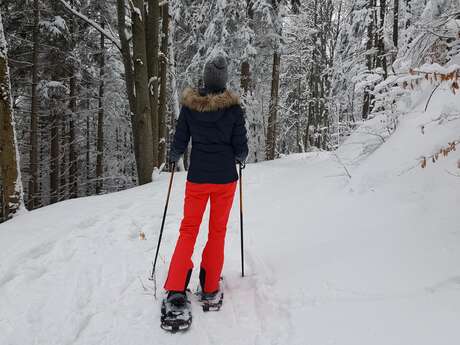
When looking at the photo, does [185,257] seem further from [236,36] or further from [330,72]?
[330,72]

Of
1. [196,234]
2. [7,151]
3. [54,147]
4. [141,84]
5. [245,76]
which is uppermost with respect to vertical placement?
[245,76]

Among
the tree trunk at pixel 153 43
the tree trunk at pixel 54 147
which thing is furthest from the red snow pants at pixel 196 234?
the tree trunk at pixel 54 147

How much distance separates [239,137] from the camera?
3617 mm

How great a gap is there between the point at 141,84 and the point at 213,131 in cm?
607

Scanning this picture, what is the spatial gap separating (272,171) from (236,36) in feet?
22.9

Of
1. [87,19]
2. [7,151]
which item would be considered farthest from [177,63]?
[7,151]

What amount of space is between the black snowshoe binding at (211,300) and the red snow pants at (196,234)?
1.9 inches

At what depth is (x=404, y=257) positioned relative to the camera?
11.6ft

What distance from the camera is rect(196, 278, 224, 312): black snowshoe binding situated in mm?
3492

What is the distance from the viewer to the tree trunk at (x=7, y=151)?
271 inches

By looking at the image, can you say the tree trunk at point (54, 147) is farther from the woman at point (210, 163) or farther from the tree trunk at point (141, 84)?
the woman at point (210, 163)

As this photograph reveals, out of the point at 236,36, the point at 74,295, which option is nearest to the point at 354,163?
the point at 74,295

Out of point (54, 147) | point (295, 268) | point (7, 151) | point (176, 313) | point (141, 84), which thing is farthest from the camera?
point (54, 147)

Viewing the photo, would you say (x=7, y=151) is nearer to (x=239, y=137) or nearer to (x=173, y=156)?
(x=173, y=156)
